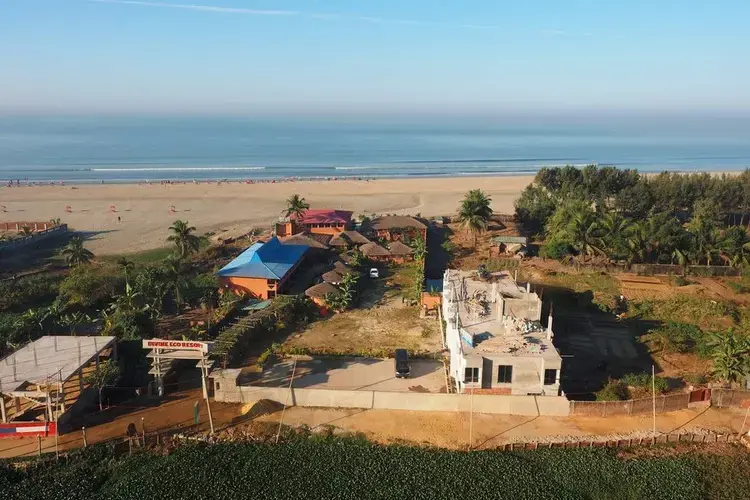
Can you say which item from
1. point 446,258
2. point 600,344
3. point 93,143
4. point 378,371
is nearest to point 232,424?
point 378,371

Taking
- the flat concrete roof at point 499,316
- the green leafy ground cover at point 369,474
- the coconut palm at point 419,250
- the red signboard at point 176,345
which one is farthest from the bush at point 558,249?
the red signboard at point 176,345

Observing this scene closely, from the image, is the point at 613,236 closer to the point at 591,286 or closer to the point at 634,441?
the point at 591,286

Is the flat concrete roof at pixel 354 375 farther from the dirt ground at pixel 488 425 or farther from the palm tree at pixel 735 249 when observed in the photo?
the palm tree at pixel 735 249

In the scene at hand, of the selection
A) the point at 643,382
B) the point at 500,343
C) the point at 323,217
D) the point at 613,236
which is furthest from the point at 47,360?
the point at 613,236

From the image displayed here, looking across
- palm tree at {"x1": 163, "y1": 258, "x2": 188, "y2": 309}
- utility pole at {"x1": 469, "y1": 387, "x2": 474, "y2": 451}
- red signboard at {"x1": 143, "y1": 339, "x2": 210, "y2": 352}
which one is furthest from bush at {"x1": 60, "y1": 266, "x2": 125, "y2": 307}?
utility pole at {"x1": 469, "y1": 387, "x2": 474, "y2": 451}

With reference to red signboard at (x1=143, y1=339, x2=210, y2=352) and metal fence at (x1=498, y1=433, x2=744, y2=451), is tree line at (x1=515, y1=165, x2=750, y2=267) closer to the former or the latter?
metal fence at (x1=498, y1=433, x2=744, y2=451)
